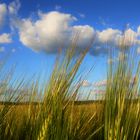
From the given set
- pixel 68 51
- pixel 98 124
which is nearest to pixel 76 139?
pixel 98 124

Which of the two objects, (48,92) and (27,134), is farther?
(27,134)

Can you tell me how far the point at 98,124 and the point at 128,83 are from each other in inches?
27.4

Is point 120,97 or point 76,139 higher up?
point 120,97

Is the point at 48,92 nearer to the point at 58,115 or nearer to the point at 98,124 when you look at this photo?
the point at 58,115

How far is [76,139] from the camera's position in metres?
3.59

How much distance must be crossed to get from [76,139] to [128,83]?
80 cm

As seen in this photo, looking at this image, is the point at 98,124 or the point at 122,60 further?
the point at 98,124

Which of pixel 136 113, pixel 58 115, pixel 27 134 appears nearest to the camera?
pixel 58 115

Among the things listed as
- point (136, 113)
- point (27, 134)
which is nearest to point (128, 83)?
point (136, 113)

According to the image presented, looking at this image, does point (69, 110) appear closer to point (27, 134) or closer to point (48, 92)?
point (48, 92)

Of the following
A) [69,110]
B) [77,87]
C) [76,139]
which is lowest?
[76,139]

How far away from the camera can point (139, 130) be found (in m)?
3.43

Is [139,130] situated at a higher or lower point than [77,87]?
lower

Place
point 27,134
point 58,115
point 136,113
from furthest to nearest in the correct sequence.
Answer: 1. point 27,134
2. point 136,113
3. point 58,115
